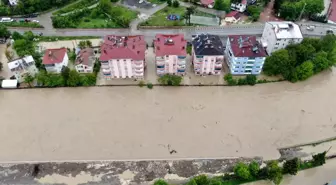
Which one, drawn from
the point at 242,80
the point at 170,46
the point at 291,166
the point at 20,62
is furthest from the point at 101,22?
the point at 291,166

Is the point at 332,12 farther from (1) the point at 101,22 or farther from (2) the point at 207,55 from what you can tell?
(1) the point at 101,22

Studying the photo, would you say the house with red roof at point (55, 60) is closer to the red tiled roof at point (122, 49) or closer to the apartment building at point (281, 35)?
the red tiled roof at point (122, 49)

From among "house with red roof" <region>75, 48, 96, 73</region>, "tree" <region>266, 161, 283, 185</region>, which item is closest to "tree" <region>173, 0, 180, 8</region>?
"house with red roof" <region>75, 48, 96, 73</region>

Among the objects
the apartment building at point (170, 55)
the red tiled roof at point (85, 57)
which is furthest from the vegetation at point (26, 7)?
the apartment building at point (170, 55)

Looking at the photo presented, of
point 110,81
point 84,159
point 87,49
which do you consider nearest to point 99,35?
point 87,49

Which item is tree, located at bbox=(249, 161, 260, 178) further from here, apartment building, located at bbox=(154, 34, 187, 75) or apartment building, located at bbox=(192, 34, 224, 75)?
apartment building, located at bbox=(154, 34, 187, 75)

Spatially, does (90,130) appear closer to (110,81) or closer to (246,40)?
(110,81)

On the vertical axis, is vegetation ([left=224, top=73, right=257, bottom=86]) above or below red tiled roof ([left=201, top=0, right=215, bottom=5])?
below
